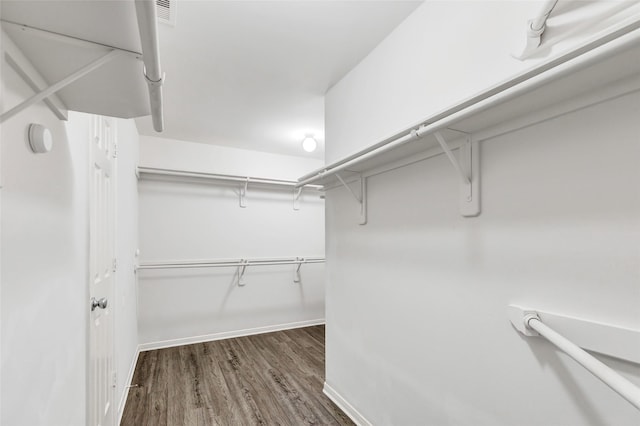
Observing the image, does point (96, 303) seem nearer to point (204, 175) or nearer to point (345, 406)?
point (345, 406)

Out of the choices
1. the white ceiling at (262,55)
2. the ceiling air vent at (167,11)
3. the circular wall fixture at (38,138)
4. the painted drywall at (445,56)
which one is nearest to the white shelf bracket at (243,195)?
→ the white ceiling at (262,55)

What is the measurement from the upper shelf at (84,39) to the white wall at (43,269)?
81 mm

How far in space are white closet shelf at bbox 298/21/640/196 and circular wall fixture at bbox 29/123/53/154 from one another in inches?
45.4

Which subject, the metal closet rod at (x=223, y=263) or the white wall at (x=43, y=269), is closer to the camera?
the white wall at (x=43, y=269)

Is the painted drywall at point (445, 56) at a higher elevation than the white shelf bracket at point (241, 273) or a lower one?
higher

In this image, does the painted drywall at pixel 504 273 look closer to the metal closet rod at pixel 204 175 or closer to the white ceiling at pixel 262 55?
the white ceiling at pixel 262 55

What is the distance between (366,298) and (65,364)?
1458 millimetres

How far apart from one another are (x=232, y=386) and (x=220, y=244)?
167cm

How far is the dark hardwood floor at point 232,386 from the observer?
201 cm

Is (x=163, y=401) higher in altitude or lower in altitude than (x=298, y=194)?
lower

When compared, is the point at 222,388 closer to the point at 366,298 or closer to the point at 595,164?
the point at 366,298

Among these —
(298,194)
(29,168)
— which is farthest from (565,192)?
(298,194)

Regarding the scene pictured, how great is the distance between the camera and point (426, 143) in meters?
1.34

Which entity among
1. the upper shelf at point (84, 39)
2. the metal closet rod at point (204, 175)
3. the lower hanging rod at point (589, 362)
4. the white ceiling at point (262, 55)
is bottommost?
the lower hanging rod at point (589, 362)
